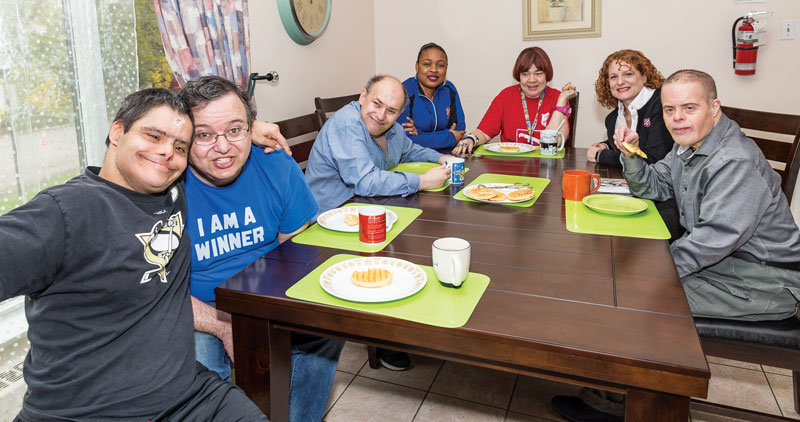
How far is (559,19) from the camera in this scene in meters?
3.87

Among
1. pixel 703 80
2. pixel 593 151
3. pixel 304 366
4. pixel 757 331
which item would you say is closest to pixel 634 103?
pixel 593 151

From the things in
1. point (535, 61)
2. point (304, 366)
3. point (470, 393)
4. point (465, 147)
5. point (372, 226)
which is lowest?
point (470, 393)

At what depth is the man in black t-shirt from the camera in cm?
97

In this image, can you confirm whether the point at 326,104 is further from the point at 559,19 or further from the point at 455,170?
the point at 559,19

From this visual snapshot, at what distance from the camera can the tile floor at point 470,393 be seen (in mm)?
1884

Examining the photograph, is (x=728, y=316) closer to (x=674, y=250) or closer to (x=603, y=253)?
(x=674, y=250)

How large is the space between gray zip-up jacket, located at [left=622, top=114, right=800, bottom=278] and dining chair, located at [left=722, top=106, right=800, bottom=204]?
53 centimetres

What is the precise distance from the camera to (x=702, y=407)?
5.31 ft

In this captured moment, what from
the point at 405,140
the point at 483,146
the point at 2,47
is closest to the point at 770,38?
the point at 483,146

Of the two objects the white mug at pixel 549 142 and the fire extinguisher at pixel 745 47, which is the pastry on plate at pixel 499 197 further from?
the fire extinguisher at pixel 745 47

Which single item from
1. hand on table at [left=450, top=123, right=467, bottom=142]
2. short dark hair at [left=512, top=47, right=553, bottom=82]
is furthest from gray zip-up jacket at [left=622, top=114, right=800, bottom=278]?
hand on table at [left=450, top=123, right=467, bottom=142]

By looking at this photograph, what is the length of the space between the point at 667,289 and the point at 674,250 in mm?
471

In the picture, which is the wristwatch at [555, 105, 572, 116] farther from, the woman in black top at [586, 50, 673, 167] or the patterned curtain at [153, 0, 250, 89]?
the patterned curtain at [153, 0, 250, 89]

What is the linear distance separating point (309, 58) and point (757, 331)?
9.26 feet
